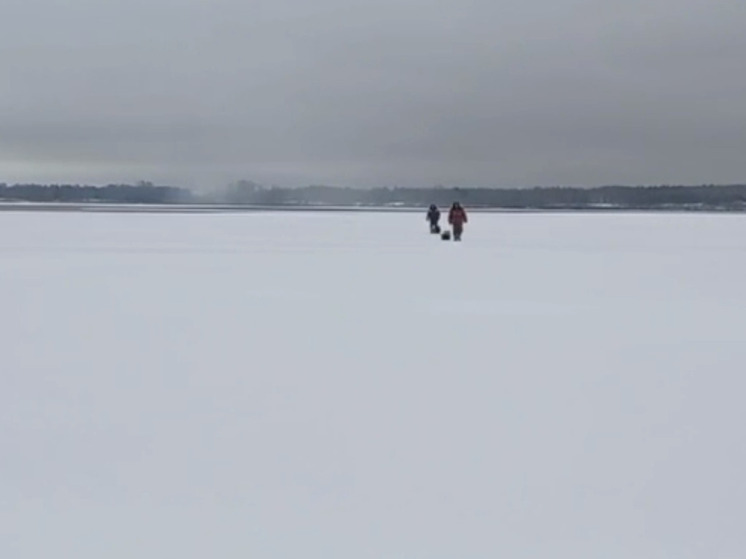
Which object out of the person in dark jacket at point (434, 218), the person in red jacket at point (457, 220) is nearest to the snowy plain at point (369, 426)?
the person in red jacket at point (457, 220)

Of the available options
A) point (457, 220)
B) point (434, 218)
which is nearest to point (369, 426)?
point (457, 220)

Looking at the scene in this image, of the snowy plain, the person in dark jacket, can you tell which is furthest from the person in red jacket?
the snowy plain

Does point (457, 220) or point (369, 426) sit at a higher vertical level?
point (457, 220)

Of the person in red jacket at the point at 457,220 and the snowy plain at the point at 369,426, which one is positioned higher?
the person in red jacket at the point at 457,220

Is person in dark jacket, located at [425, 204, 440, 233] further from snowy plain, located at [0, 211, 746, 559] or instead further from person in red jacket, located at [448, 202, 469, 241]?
snowy plain, located at [0, 211, 746, 559]

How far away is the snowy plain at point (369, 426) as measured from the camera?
3.63m

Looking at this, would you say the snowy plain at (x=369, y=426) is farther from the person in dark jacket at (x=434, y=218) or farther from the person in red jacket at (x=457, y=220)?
the person in dark jacket at (x=434, y=218)

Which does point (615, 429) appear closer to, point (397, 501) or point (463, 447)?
point (463, 447)

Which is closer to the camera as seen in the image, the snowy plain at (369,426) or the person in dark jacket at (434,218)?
the snowy plain at (369,426)

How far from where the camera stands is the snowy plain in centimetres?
363

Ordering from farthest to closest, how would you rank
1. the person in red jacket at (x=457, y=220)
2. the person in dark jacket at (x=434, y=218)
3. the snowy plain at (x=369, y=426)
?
the person in dark jacket at (x=434, y=218) < the person in red jacket at (x=457, y=220) < the snowy plain at (x=369, y=426)

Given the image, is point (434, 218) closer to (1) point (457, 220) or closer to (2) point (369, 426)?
(1) point (457, 220)

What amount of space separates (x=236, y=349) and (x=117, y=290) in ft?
15.0

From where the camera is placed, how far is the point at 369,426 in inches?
198
